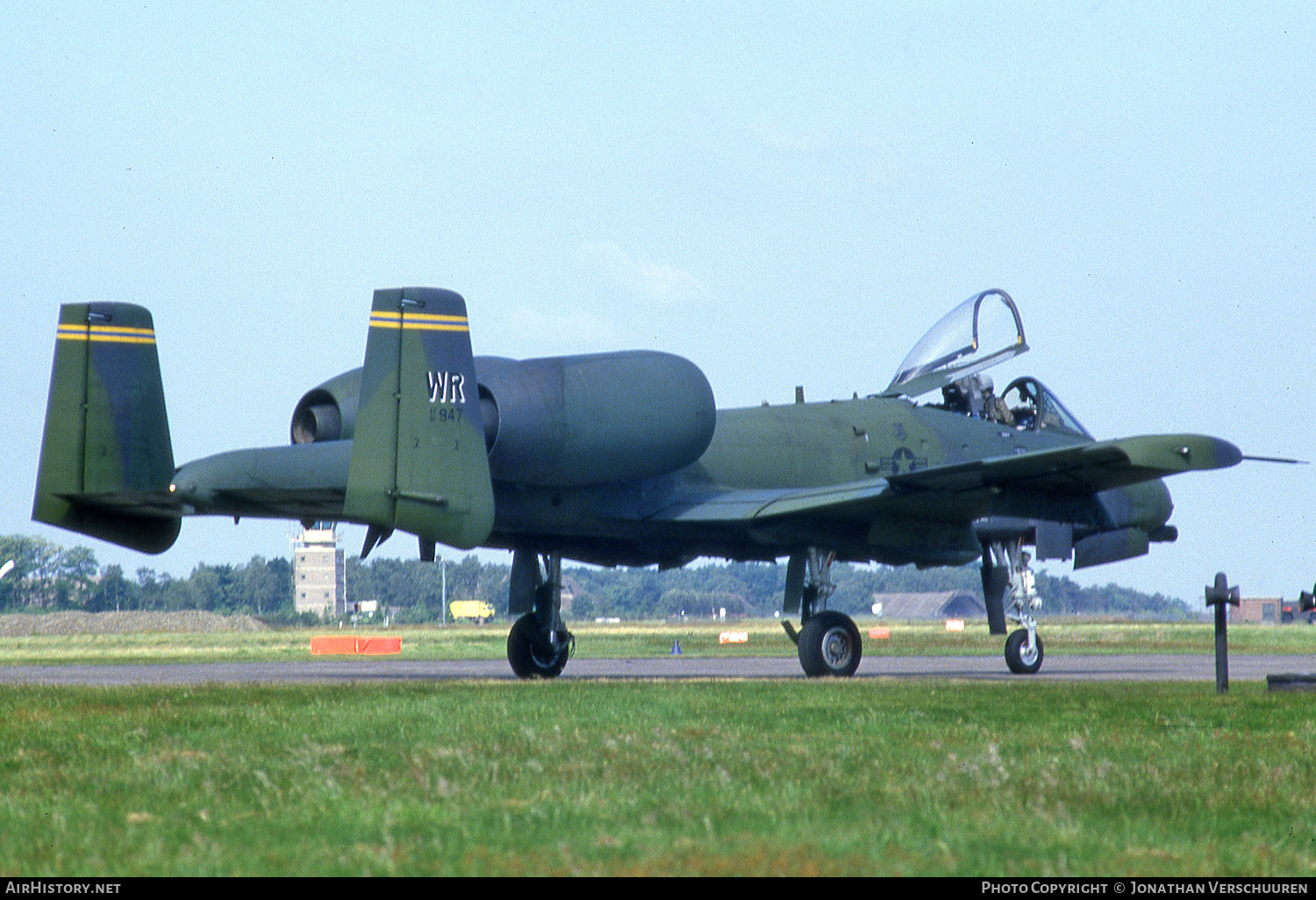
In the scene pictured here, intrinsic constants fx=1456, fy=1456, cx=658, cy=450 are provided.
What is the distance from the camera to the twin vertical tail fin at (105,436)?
17.7m

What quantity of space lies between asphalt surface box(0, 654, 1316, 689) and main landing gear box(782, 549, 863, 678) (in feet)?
1.70

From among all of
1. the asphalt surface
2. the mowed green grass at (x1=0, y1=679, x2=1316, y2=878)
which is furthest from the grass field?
the asphalt surface

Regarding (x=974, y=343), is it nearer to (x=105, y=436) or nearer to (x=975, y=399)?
(x=975, y=399)

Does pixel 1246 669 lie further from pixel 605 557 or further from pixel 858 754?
pixel 858 754

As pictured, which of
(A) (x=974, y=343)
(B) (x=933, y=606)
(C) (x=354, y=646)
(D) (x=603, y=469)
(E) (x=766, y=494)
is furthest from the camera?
(B) (x=933, y=606)

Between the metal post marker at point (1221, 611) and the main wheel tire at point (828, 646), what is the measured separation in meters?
4.90

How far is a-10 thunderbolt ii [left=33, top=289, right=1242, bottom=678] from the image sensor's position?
15695mm

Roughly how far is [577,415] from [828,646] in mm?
4768

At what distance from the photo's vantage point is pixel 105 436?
17.9 meters

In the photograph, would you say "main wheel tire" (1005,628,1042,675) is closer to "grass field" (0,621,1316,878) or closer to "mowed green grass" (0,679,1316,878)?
"grass field" (0,621,1316,878)

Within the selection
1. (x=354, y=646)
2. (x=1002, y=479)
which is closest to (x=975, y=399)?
(x=1002, y=479)

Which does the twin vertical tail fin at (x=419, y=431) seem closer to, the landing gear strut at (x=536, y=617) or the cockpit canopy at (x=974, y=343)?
the landing gear strut at (x=536, y=617)

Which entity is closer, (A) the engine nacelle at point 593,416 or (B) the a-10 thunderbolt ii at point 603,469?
(B) the a-10 thunderbolt ii at point 603,469

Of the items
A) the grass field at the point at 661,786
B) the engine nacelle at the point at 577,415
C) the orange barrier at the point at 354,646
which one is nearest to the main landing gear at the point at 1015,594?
the engine nacelle at the point at 577,415
